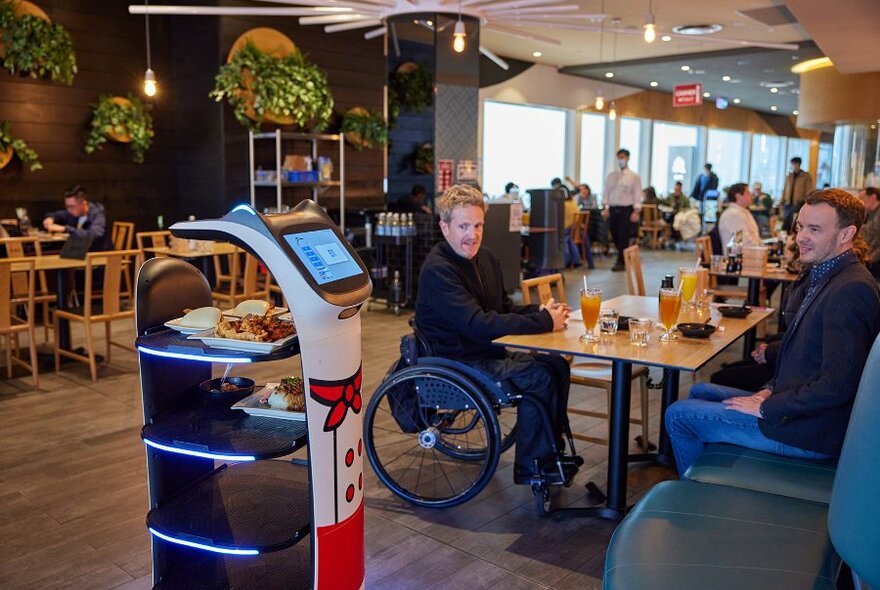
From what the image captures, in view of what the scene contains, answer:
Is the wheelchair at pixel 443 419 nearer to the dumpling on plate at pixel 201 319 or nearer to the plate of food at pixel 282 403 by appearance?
the plate of food at pixel 282 403

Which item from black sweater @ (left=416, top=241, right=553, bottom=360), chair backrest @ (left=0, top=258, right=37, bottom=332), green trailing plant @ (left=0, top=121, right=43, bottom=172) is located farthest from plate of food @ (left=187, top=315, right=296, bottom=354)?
green trailing plant @ (left=0, top=121, right=43, bottom=172)

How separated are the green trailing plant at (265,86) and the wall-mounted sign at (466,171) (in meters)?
1.79

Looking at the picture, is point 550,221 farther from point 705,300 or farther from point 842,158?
point 705,300

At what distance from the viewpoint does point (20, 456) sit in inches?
157

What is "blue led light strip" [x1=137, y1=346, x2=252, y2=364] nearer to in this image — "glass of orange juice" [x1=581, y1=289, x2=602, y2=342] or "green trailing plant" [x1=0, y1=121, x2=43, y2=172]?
"glass of orange juice" [x1=581, y1=289, x2=602, y2=342]

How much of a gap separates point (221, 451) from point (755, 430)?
178 centimetres

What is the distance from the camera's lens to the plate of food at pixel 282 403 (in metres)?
2.24

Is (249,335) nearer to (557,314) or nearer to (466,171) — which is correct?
(557,314)

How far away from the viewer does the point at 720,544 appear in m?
2.07

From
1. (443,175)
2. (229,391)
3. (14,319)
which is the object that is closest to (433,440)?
(229,391)

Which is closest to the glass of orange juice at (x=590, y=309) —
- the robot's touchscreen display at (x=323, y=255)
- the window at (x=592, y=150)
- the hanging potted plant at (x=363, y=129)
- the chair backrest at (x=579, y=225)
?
the robot's touchscreen display at (x=323, y=255)

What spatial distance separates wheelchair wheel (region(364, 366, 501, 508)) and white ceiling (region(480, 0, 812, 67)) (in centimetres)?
565

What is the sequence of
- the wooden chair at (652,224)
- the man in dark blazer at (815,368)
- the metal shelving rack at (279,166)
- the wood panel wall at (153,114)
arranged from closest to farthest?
the man in dark blazer at (815,368) < the wood panel wall at (153,114) < the metal shelving rack at (279,166) < the wooden chair at (652,224)

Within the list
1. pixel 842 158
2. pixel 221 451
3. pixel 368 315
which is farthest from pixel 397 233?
pixel 842 158
